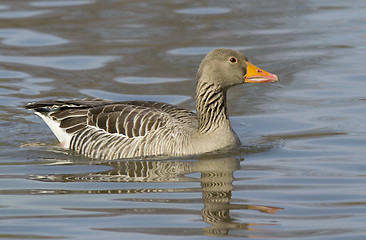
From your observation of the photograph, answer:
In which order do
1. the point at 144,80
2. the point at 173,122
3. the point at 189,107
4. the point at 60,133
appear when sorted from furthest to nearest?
the point at 144,80, the point at 189,107, the point at 60,133, the point at 173,122

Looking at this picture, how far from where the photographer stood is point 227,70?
12750 millimetres

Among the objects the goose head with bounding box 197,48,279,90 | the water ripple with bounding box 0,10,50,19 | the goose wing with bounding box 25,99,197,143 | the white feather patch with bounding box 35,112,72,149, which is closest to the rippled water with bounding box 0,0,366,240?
the water ripple with bounding box 0,10,50,19

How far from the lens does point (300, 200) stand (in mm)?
10445

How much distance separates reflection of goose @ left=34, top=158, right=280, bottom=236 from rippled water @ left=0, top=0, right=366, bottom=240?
3cm

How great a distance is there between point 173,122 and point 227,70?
3.93ft

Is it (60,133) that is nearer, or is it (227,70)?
(227,70)

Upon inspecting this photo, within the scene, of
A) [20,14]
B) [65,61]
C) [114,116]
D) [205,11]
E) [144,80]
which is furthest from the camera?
[205,11]

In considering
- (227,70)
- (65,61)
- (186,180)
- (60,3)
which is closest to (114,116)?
(227,70)

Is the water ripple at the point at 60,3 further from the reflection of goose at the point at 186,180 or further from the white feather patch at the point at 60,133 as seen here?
the reflection of goose at the point at 186,180

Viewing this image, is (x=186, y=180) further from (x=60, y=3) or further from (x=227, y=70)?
(x=60, y=3)

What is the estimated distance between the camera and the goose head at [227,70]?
12.8 meters

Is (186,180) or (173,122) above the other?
(173,122)

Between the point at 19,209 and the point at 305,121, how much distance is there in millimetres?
6396

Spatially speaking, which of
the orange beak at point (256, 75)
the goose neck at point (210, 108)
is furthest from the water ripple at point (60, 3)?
the orange beak at point (256, 75)
